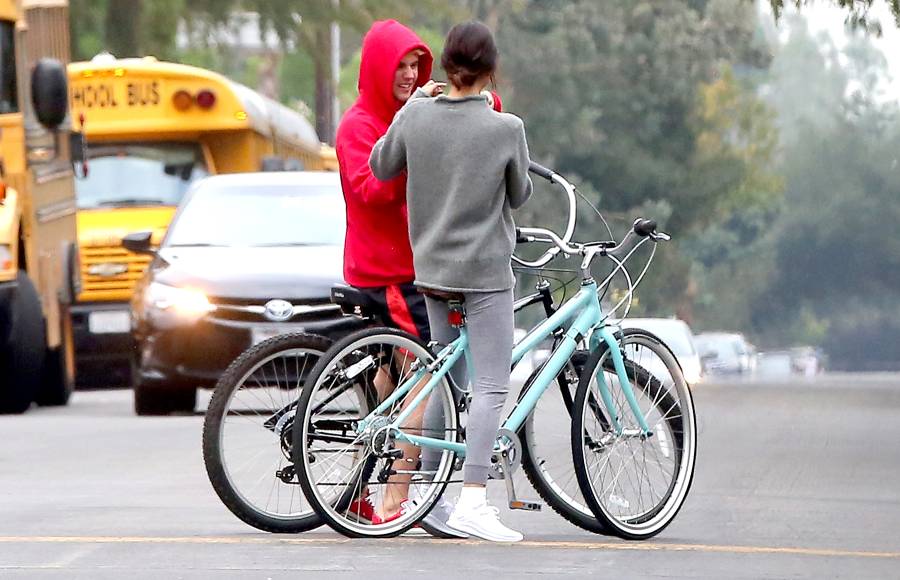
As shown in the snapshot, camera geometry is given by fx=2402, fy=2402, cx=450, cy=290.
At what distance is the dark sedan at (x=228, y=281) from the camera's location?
568 inches

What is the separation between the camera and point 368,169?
787 cm

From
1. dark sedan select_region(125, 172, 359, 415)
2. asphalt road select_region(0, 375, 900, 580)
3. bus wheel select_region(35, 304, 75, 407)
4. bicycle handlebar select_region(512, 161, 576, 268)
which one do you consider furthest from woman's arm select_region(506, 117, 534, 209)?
bus wheel select_region(35, 304, 75, 407)

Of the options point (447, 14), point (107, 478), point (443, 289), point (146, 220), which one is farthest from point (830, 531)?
point (447, 14)

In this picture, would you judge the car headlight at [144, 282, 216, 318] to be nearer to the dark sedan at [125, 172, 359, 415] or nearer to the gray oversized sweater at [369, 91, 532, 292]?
the dark sedan at [125, 172, 359, 415]

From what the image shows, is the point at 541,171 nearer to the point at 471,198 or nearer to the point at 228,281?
the point at 471,198

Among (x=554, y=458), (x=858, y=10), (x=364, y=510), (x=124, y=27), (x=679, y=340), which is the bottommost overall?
(x=679, y=340)

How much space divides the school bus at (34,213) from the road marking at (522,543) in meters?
7.55

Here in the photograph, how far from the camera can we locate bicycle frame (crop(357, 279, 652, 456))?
25.4 ft

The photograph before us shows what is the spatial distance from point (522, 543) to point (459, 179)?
1222 mm

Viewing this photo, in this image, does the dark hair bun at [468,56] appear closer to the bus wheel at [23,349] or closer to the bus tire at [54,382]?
the bus wheel at [23,349]

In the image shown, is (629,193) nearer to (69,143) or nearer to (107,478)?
(69,143)

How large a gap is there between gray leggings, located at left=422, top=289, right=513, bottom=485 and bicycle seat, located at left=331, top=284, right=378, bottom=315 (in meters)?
0.42

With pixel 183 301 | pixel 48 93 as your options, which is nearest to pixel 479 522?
pixel 183 301

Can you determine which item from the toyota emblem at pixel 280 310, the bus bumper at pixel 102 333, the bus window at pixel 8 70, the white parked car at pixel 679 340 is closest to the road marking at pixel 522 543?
the toyota emblem at pixel 280 310
